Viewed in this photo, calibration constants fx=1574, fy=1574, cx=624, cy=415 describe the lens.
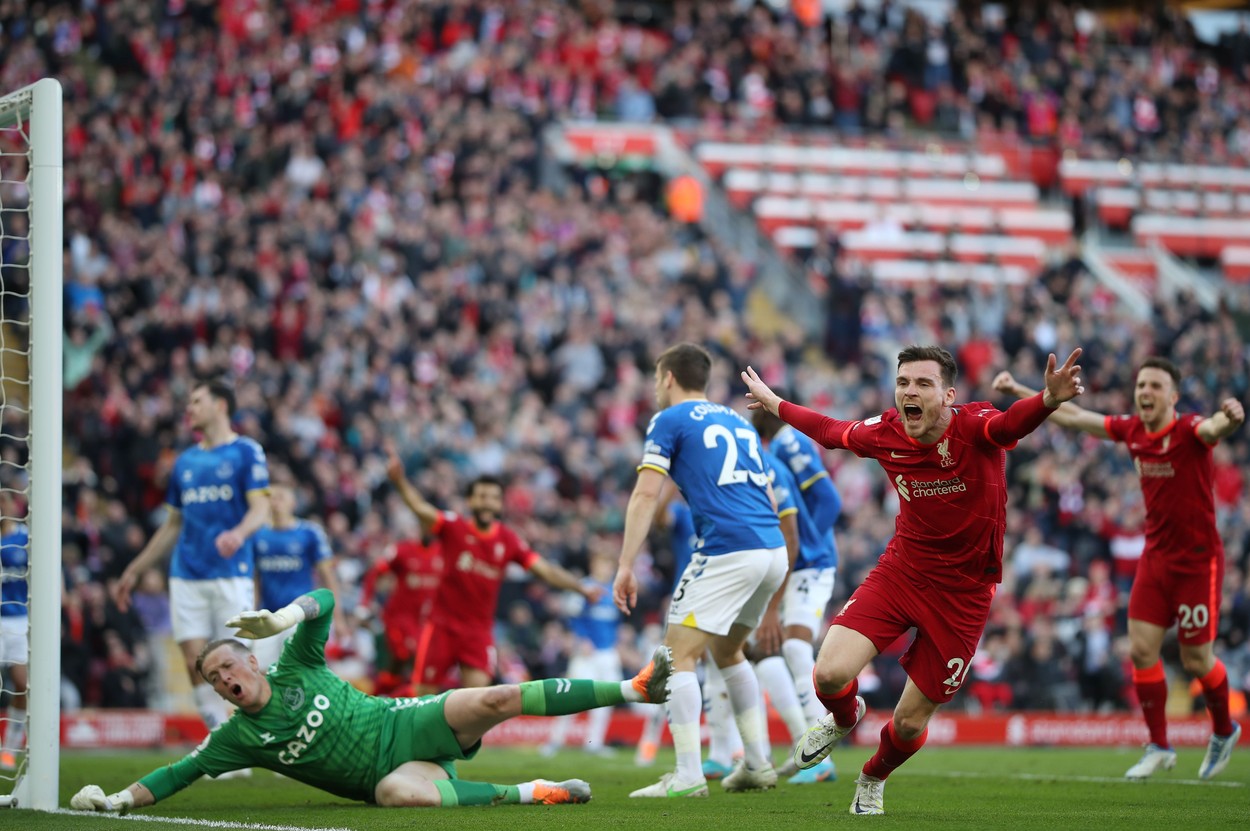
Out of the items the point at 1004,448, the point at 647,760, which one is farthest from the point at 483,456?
the point at 1004,448

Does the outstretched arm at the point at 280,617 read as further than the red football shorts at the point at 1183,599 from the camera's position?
No

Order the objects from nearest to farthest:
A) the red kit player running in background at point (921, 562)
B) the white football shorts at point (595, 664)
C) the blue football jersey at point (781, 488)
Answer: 1. the red kit player running in background at point (921, 562)
2. the blue football jersey at point (781, 488)
3. the white football shorts at point (595, 664)

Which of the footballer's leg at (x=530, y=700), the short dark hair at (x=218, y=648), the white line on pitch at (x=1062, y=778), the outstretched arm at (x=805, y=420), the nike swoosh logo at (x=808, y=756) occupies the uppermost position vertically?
the outstretched arm at (x=805, y=420)

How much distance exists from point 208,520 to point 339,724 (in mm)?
4094

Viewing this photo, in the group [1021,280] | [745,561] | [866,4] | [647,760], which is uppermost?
[866,4]

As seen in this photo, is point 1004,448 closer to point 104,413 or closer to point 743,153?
point 104,413

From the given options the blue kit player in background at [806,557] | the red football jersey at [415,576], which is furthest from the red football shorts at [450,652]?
the blue kit player in background at [806,557]

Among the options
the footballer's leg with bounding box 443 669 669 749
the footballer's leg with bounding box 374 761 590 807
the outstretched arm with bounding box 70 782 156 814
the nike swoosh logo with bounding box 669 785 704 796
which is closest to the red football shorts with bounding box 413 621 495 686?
the nike swoosh logo with bounding box 669 785 704 796

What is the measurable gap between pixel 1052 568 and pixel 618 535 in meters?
6.79

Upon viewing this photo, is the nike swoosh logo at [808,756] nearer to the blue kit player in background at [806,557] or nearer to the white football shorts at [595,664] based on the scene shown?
the blue kit player in background at [806,557]

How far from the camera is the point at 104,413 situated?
21016 mm

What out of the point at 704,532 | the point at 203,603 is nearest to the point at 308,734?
the point at 704,532

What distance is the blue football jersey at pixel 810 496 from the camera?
1187 cm

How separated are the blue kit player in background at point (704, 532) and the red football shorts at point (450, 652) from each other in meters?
4.31
